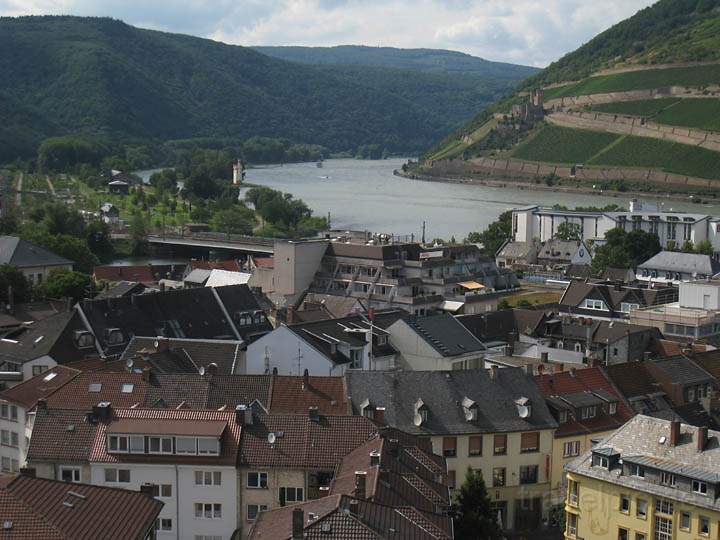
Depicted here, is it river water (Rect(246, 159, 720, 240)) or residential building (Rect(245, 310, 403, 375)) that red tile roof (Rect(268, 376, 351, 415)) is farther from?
river water (Rect(246, 159, 720, 240))

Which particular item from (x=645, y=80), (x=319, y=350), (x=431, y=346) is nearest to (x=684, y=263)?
(x=431, y=346)

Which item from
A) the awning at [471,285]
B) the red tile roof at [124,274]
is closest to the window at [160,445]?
the awning at [471,285]

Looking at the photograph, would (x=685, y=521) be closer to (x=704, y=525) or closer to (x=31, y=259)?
(x=704, y=525)

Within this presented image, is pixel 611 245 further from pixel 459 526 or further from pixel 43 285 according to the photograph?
pixel 459 526

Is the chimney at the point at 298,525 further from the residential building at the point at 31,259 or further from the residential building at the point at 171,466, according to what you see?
the residential building at the point at 31,259

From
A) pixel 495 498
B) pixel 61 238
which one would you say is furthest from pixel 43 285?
pixel 495 498

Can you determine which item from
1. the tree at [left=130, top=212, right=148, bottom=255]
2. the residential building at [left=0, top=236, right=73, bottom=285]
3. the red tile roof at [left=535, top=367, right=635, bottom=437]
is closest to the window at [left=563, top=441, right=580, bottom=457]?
the red tile roof at [left=535, top=367, right=635, bottom=437]
